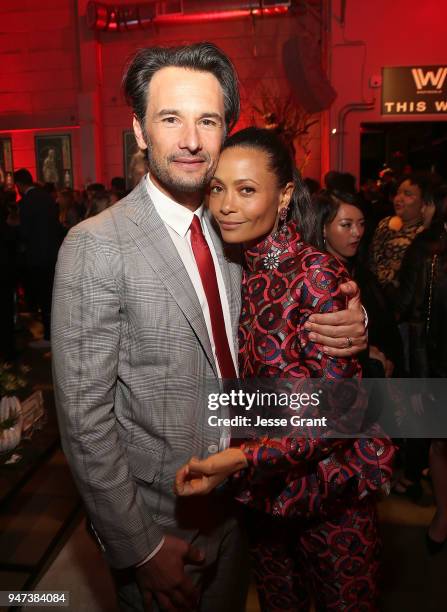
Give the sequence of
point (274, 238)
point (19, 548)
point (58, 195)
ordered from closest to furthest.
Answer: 1. point (274, 238)
2. point (19, 548)
3. point (58, 195)

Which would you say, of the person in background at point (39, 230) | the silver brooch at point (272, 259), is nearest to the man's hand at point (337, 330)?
the silver brooch at point (272, 259)

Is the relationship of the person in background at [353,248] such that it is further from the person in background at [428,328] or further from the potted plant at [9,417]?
the potted plant at [9,417]

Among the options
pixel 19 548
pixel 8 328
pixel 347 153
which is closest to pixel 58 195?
pixel 8 328

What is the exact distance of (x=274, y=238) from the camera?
1219 mm

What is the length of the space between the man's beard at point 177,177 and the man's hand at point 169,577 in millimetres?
732

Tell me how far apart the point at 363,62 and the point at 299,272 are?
6551 mm

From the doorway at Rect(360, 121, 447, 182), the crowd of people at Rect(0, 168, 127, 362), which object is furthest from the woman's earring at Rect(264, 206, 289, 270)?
the doorway at Rect(360, 121, 447, 182)

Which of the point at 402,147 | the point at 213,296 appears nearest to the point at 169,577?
the point at 213,296

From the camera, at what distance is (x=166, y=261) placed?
3.50ft

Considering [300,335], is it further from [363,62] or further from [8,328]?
[363,62]

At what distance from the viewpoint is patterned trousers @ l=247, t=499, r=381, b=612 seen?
127 centimetres

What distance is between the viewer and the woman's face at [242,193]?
1.16m

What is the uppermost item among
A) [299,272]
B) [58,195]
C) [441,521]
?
[58,195]

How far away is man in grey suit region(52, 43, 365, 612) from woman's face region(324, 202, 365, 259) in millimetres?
956
